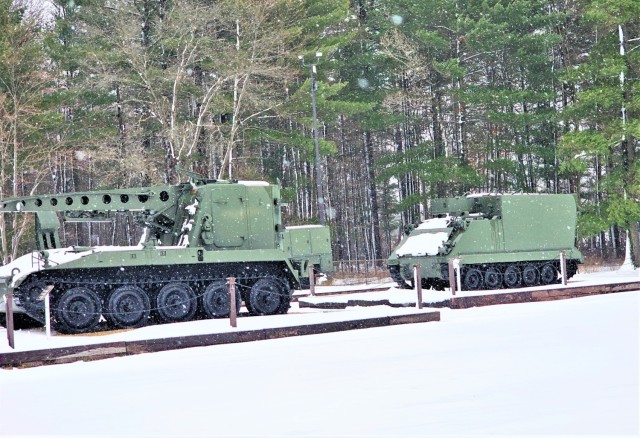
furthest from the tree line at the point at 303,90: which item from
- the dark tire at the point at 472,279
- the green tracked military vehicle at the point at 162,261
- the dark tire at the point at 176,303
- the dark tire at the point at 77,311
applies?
the dark tire at the point at 77,311

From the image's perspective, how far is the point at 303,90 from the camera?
33219mm

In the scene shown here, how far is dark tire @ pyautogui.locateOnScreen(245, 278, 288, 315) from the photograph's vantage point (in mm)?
17359

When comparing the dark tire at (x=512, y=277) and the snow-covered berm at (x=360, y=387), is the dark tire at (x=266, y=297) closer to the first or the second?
the snow-covered berm at (x=360, y=387)

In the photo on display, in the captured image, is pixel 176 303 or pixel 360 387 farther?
pixel 176 303

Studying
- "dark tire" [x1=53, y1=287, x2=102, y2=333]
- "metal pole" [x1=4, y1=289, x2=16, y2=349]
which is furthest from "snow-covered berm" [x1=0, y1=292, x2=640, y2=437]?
"dark tire" [x1=53, y1=287, x2=102, y2=333]

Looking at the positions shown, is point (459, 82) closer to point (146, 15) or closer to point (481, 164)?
point (481, 164)

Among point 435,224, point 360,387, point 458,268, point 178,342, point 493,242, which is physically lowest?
point 360,387

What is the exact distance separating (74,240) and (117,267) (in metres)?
31.0

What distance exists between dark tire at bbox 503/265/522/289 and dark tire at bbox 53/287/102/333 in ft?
35.6

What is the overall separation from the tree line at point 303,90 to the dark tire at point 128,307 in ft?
39.2

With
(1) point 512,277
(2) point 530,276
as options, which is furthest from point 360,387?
(2) point 530,276

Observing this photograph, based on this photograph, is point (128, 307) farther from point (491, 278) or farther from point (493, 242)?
point (493, 242)

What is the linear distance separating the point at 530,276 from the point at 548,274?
63cm

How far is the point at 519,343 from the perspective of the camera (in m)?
12.2
